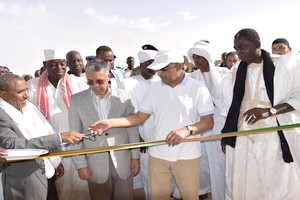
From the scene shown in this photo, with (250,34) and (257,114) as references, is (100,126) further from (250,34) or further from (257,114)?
(250,34)

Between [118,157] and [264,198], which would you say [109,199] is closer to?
[118,157]

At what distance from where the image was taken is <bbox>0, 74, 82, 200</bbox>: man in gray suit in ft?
10.1

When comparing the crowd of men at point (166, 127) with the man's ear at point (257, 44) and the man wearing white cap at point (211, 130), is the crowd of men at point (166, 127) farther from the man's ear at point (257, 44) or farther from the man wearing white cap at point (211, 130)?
the man wearing white cap at point (211, 130)

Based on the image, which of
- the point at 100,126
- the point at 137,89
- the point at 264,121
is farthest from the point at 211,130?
the point at 100,126

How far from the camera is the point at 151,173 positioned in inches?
142

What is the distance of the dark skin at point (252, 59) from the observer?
3383 mm

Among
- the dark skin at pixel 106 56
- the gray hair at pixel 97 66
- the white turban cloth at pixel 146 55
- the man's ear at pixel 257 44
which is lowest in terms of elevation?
the gray hair at pixel 97 66

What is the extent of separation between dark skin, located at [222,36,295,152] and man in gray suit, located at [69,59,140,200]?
4.44 ft

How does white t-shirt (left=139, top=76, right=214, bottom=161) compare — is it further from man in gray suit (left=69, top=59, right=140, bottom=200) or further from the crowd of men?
man in gray suit (left=69, top=59, right=140, bottom=200)

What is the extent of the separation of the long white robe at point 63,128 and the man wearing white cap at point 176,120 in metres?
1.01

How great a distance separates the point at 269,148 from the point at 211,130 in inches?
46.0

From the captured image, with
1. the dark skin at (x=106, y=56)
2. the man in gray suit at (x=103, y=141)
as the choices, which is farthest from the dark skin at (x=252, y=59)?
the dark skin at (x=106, y=56)

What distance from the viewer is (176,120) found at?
3465mm

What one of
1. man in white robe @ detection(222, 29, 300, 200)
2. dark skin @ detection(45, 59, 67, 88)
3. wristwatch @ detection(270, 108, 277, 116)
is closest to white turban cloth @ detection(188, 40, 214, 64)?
man in white robe @ detection(222, 29, 300, 200)
